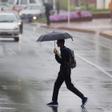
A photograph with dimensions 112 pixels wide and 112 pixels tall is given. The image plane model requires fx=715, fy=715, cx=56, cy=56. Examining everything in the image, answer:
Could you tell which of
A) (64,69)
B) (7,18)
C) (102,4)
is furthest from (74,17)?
(64,69)

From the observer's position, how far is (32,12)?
67.1m

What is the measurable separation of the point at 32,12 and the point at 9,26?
2920cm

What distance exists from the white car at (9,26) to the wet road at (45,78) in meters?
4.00

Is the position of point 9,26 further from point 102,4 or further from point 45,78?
point 102,4

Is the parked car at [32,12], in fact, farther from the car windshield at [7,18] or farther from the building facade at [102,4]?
the car windshield at [7,18]

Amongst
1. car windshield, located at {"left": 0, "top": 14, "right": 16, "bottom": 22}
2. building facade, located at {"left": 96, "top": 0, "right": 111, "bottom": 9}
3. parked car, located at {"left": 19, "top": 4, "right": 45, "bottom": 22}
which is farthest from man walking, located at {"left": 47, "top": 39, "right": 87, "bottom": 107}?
building facade, located at {"left": 96, "top": 0, "right": 111, "bottom": 9}

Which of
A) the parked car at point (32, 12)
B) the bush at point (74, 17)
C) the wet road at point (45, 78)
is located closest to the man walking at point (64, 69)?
the wet road at point (45, 78)

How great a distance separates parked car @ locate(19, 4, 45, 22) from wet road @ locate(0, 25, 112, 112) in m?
32.0

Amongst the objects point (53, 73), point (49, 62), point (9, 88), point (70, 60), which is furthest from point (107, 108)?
point (49, 62)

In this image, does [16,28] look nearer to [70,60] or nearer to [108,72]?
[108,72]

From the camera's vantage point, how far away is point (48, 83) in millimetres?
18812

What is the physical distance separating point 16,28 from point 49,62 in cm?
1296

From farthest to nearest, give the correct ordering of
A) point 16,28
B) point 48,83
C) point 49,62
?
point 16,28, point 49,62, point 48,83

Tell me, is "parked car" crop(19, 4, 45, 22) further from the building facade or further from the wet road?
the wet road
